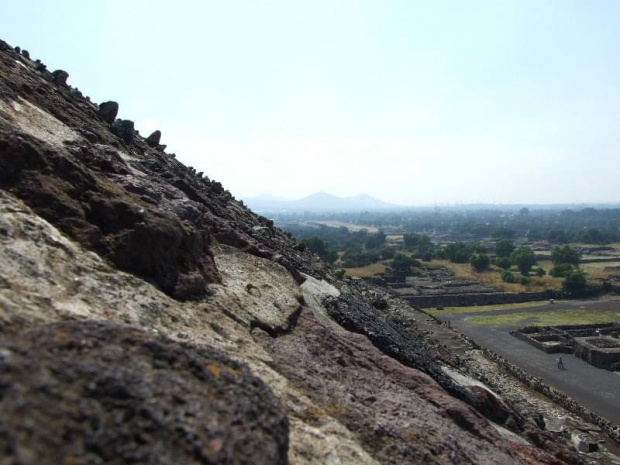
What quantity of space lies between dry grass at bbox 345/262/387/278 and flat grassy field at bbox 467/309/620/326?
1048 inches

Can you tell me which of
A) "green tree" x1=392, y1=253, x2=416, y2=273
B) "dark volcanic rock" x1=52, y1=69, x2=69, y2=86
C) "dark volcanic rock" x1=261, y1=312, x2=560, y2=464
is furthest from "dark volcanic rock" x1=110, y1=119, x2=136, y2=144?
"green tree" x1=392, y1=253, x2=416, y2=273

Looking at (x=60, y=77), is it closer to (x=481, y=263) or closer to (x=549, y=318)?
(x=549, y=318)

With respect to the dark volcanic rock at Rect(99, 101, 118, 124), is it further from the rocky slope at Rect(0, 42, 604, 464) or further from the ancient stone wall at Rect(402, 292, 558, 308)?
the ancient stone wall at Rect(402, 292, 558, 308)

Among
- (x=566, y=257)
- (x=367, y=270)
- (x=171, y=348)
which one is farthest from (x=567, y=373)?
(x=566, y=257)

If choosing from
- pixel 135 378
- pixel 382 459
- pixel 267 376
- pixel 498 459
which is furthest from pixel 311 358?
pixel 135 378

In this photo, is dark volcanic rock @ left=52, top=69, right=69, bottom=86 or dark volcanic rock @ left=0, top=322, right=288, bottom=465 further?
dark volcanic rock @ left=52, top=69, right=69, bottom=86

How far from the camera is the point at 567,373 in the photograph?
36.4 m

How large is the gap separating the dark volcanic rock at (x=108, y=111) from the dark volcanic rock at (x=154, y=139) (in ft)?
9.28

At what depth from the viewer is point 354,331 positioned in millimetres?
14562

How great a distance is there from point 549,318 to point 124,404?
196ft

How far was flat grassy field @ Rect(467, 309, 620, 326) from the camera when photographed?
5438cm

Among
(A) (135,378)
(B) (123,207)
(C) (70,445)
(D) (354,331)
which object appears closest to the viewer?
(C) (70,445)

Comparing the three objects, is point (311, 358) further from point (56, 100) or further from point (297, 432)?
point (56, 100)

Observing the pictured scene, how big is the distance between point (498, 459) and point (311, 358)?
4.14 m
